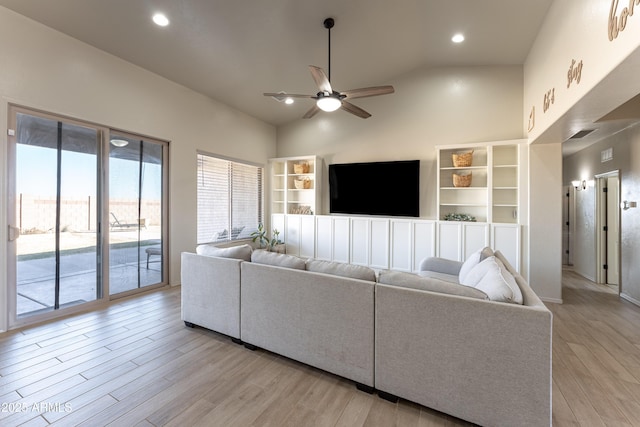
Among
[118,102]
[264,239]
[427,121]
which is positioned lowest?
[264,239]

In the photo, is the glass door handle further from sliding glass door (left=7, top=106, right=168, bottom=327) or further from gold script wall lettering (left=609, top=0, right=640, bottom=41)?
gold script wall lettering (left=609, top=0, right=640, bottom=41)

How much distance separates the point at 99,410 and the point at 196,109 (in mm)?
4272

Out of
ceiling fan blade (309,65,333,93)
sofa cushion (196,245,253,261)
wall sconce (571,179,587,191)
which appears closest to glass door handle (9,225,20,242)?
sofa cushion (196,245,253,261)

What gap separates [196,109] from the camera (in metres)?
4.71

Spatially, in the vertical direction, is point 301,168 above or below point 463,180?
above

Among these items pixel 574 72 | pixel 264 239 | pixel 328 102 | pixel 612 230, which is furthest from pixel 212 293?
pixel 612 230

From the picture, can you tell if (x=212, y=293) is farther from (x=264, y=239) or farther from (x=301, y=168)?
(x=301, y=168)

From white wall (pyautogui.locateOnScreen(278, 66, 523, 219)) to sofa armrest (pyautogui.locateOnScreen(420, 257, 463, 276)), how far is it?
5.31 ft

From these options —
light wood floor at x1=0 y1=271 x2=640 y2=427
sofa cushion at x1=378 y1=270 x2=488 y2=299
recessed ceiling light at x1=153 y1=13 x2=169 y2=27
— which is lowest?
light wood floor at x1=0 y1=271 x2=640 y2=427

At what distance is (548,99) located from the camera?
→ 3.19 meters

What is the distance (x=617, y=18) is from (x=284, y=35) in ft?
10.4

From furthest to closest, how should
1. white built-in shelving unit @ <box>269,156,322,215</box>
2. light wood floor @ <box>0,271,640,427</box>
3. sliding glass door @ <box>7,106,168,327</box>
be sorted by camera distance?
white built-in shelving unit @ <box>269,156,322,215</box> → sliding glass door @ <box>7,106,168,327</box> → light wood floor @ <box>0,271,640,427</box>

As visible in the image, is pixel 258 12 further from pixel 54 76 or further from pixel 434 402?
pixel 434 402

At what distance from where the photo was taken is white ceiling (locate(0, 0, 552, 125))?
2990mm
